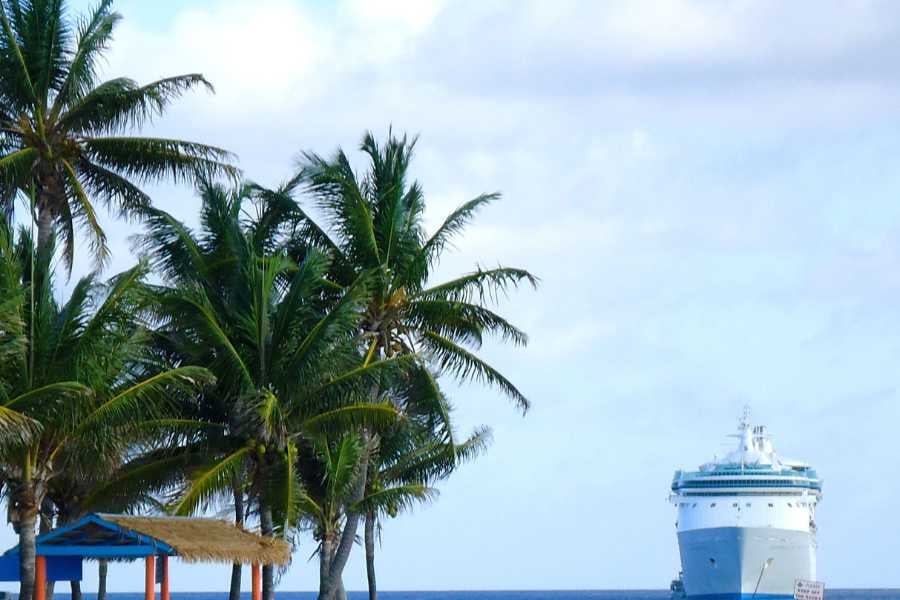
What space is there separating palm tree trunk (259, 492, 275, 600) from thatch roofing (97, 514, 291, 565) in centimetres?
230

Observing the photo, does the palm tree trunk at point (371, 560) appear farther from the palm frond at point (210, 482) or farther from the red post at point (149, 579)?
the red post at point (149, 579)

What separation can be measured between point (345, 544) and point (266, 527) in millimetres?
4250

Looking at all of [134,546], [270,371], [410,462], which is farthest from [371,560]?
[134,546]

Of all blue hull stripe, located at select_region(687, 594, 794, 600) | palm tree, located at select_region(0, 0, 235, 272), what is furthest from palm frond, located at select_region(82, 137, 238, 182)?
blue hull stripe, located at select_region(687, 594, 794, 600)

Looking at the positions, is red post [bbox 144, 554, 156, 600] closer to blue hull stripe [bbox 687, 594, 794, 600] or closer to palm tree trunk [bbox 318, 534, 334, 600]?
palm tree trunk [bbox 318, 534, 334, 600]

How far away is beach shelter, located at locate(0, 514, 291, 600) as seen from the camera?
25125 millimetres

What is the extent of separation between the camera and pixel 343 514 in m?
35.6

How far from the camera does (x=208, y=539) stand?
26.4 meters

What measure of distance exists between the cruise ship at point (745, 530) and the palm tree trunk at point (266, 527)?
59.8 meters

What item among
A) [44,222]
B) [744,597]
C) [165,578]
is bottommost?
[744,597]

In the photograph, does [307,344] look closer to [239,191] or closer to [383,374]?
[383,374]

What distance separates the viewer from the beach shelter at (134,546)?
25.1 meters

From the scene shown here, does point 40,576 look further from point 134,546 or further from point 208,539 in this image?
point 208,539

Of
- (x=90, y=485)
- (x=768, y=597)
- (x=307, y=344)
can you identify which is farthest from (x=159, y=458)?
(x=768, y=597)
